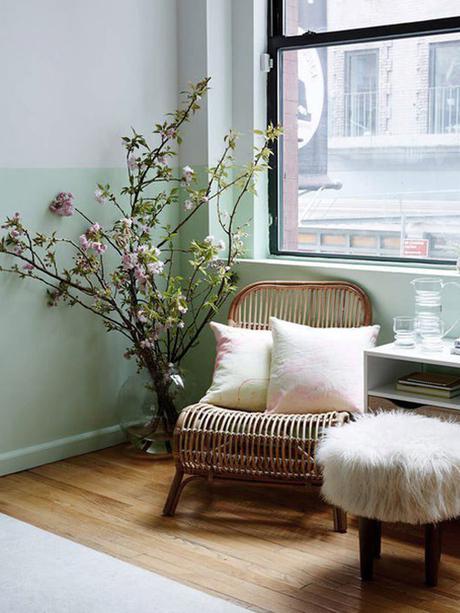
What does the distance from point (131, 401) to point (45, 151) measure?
1.19 meters

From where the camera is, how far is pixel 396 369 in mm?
3750

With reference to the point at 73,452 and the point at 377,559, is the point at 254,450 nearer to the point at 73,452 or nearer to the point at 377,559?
the point at 377,559

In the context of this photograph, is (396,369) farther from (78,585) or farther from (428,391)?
(78,585)

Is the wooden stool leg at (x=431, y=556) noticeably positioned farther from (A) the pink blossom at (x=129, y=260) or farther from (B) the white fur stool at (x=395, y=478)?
(A) the pink blossom at (x=129, y=260)

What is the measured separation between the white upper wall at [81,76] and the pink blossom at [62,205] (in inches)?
5.5

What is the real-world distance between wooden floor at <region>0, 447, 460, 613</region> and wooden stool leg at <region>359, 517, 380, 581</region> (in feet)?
0.12

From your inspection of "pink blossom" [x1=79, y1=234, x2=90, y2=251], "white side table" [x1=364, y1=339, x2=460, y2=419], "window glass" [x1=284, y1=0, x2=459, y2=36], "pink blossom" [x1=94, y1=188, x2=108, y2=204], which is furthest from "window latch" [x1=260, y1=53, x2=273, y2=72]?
"white side table" [x1=364, y1=339, x2=460, y2=419]

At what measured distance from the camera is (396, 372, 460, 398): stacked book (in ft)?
11.4

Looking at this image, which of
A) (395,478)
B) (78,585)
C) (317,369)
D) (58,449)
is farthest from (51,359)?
(395,478)

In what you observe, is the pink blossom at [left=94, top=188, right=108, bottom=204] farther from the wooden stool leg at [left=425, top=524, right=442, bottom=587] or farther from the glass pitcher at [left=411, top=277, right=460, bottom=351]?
the wooden stool leg at [left=425, top=524, right=442, bottom=587]

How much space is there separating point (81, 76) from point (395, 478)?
7.77ft

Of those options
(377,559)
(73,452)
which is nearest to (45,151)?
(73,452)

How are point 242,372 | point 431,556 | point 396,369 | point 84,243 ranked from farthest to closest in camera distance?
point 84,243
point 242,372
point 396,369
point 431,556

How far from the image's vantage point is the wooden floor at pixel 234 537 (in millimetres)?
2906
